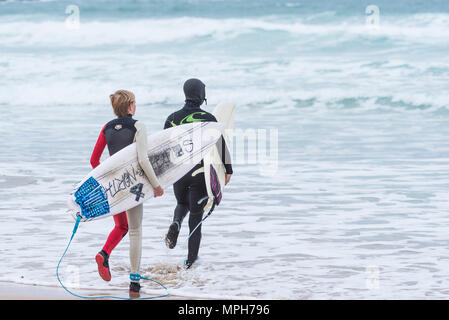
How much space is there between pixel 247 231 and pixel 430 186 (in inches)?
103

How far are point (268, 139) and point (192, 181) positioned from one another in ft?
22.0

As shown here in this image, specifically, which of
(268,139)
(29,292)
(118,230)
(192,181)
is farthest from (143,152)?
(268,139)

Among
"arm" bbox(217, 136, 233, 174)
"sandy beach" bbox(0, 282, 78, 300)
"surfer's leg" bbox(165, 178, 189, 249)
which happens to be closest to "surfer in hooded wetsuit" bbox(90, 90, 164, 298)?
"sandy beach" bbox(0, 282, 78, 300)

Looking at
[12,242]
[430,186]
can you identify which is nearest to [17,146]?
[12,242]

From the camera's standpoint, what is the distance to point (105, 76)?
21.7m

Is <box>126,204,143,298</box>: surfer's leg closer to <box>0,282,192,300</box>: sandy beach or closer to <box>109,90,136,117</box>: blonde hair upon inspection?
<box>0,282,192,300</box>: sandy beach

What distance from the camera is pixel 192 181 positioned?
489 cm

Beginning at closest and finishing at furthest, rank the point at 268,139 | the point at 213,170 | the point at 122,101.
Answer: the point at 122,101 < the point at 213,170 < the point at 268,139

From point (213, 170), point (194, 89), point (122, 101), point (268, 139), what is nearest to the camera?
point (122, 101)

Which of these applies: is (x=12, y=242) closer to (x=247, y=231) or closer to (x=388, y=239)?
(x=247, y=231)

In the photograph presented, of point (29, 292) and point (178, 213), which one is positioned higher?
point (178, 213)

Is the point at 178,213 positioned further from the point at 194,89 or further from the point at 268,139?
the point at 268,139

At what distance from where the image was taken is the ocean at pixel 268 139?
4855 mm

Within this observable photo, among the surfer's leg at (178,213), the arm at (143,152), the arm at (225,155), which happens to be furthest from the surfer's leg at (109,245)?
the arm at (225,155)
